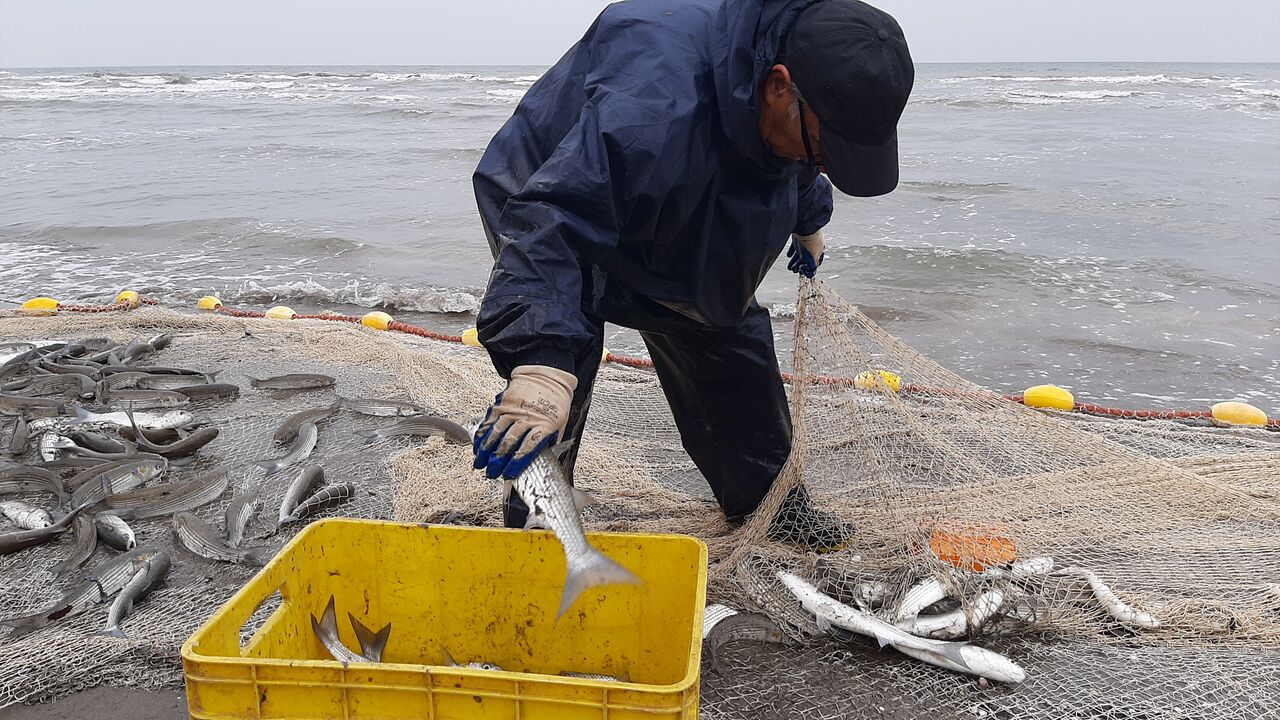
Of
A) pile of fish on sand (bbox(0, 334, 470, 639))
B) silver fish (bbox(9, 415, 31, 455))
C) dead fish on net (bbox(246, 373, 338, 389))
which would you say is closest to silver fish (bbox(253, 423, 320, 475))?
pile of fish on sand (bbox(0, 334, 470, 639))

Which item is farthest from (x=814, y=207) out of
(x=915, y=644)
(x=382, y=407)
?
(x=382, y=407)

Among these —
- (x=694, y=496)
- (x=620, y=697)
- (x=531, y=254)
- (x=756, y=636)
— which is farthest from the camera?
(x=694, y=496)

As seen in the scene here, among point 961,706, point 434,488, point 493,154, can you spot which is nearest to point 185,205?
point 434,488

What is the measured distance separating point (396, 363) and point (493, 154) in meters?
3.51

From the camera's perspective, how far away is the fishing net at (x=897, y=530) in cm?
279

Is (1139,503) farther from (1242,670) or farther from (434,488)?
(434,488)

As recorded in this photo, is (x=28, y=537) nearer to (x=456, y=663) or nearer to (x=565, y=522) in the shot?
(x=456, y=663)

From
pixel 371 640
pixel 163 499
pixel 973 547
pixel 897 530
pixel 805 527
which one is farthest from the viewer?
pixel 163 499

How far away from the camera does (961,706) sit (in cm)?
272

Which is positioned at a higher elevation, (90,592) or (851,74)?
(851,74)

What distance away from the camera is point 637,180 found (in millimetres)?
2328

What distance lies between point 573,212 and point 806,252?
Result: 67.3 inches

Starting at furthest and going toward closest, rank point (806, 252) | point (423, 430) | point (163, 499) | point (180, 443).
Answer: point (423, 430)
point (180, 443)
point (163, 499)
point (806, 252)

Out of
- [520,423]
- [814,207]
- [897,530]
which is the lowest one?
[897,530]
